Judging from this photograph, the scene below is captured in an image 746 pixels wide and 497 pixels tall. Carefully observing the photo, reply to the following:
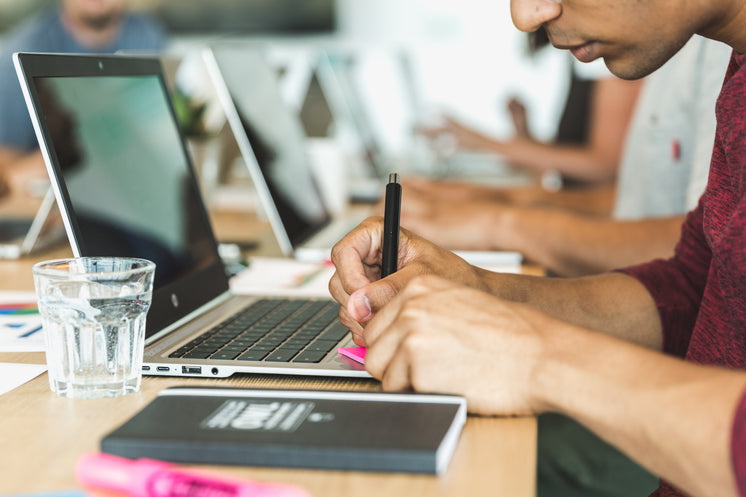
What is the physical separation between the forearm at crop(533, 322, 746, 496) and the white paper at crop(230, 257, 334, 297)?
53 cm

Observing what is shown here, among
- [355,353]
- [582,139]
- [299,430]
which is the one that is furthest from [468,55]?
[299,430]

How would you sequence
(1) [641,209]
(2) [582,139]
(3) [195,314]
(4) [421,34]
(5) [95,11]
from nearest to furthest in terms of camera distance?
(3) [195,314]
(1) [641,209]
(5) [95,11]
(2) [582,139]
(4) [421,34]

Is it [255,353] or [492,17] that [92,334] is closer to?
[255,353]

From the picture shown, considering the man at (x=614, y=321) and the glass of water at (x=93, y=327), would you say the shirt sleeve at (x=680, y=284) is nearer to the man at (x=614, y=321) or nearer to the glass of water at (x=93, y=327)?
the man at (x=614, y=321)

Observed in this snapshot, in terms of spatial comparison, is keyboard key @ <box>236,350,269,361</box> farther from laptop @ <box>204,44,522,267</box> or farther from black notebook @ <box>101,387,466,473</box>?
laptop @ <box>204,44,522,267</box>

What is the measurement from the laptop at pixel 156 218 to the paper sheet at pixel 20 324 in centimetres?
13

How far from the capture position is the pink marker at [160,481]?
0.50 m

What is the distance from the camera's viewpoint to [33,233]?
142 cm

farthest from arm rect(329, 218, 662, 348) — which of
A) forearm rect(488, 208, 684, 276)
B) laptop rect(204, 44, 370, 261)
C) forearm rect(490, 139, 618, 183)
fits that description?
forearm rect(490, 139, 618, 183)

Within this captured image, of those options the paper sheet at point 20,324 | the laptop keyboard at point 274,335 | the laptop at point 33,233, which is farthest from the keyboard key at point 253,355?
the laptop at point 33,233

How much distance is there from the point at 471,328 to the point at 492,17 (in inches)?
180

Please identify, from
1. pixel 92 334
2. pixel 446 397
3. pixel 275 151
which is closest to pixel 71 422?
pixel 92 334

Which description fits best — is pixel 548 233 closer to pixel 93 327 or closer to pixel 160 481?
pixel 93 327

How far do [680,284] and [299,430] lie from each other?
24.8 inches
